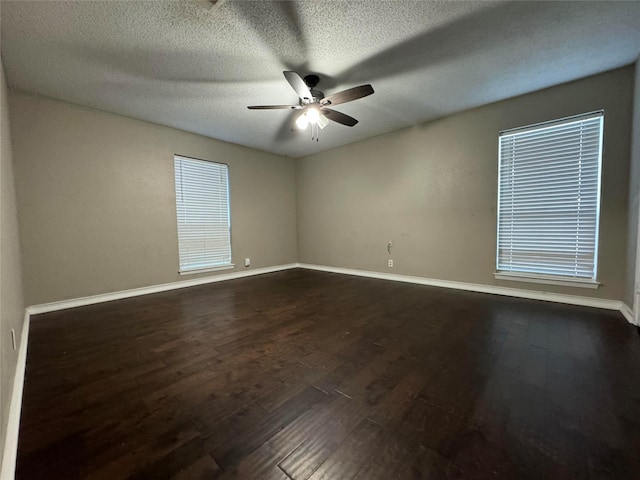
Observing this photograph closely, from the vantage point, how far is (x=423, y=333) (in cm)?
228

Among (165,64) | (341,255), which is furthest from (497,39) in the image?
(341,255)

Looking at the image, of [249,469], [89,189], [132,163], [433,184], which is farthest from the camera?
[433,184]

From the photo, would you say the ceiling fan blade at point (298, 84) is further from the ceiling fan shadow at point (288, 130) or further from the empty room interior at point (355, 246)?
the ceiling fan shadow at point (288, 130)

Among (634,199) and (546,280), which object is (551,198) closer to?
(634,199)

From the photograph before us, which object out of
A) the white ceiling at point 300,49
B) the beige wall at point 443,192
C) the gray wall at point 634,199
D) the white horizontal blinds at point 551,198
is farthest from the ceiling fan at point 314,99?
the gray wall at point 634,199

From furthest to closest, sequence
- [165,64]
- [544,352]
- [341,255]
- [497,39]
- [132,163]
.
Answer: [341,255], [132,163], [165,64], [497,39], [544,352]

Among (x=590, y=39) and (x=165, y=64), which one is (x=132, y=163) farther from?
(x=590, y=39)

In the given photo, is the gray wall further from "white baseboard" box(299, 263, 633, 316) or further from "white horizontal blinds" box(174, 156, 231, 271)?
"white horizontal blinds" box(174, 156, 231, 271)

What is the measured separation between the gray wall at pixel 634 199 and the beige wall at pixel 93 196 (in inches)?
213

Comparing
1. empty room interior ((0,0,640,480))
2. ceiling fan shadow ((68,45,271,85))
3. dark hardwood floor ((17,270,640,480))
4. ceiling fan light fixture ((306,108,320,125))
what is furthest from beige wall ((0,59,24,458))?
ceiling fan light fixture ((306,108,320,125))

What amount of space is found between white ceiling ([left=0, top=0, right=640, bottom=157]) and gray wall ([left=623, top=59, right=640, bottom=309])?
19.8 inches

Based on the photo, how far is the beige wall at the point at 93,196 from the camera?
9.64 feet

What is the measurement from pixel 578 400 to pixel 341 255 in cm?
402

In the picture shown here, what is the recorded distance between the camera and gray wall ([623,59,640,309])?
2395mm
